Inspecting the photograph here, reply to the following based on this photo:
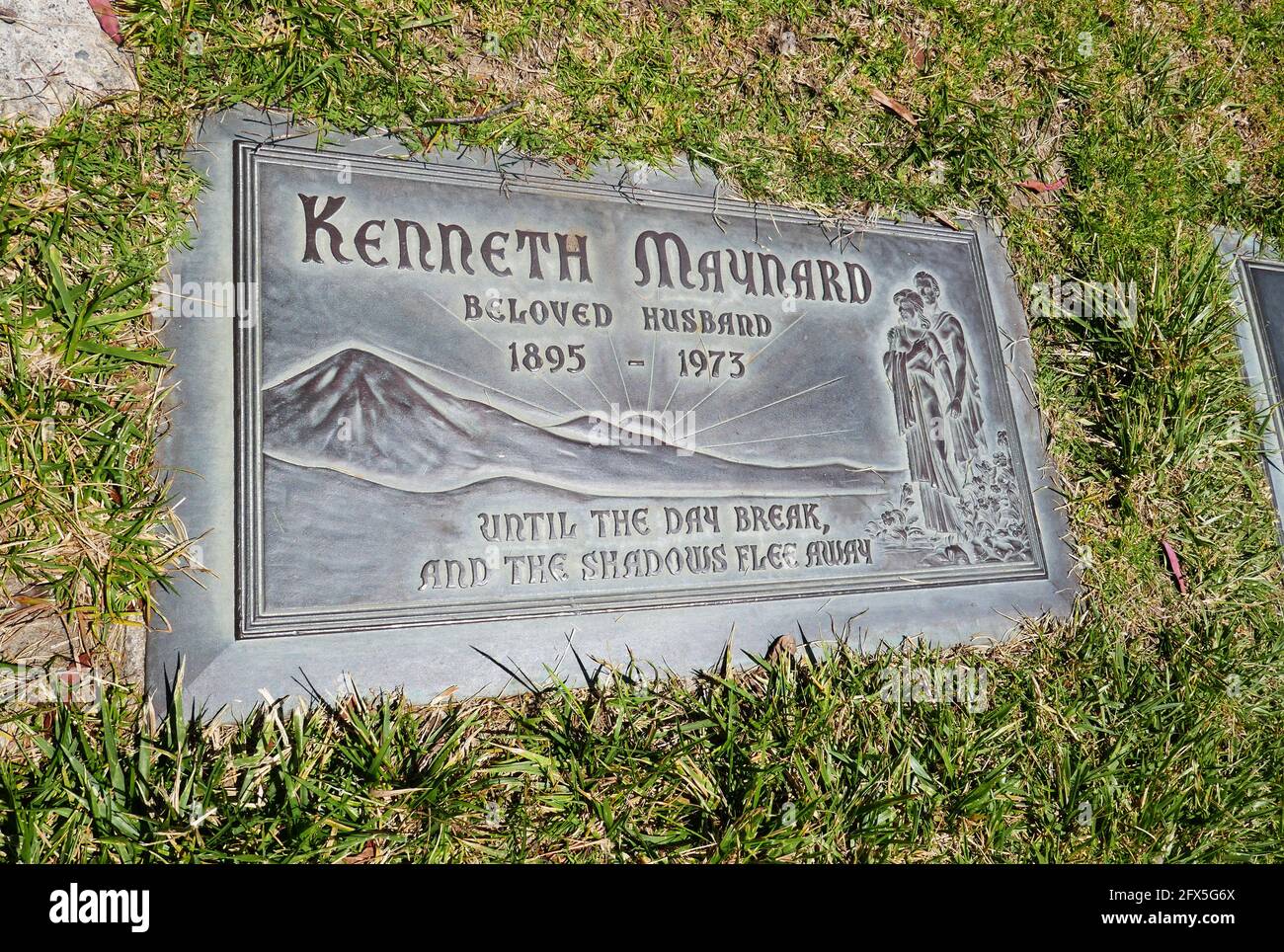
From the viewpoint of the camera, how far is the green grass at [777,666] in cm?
186

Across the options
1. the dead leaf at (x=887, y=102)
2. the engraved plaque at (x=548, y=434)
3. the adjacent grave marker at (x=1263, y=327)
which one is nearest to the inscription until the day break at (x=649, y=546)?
the engraved plaque at (x=548, y=434)

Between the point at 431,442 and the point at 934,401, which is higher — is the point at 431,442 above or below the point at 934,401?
below

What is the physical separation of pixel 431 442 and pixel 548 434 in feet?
1.02

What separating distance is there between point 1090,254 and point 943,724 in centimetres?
194

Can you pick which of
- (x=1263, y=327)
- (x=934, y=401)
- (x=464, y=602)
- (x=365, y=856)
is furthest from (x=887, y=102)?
(x=365, y=856)

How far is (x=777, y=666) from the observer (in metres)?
2.22

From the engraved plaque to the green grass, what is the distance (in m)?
0.12

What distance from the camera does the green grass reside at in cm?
186

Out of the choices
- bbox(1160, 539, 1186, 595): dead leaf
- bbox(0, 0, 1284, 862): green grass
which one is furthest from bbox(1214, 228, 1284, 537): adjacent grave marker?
bbox(1160, 539, 1186, 595): dead leaf

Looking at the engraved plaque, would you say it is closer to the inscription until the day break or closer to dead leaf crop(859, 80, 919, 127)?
the inscription until the day break

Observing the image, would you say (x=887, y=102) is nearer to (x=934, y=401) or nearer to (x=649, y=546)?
(x=934, y=401)

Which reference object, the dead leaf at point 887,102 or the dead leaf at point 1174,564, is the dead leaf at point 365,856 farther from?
the dead leaf at point 887,102
